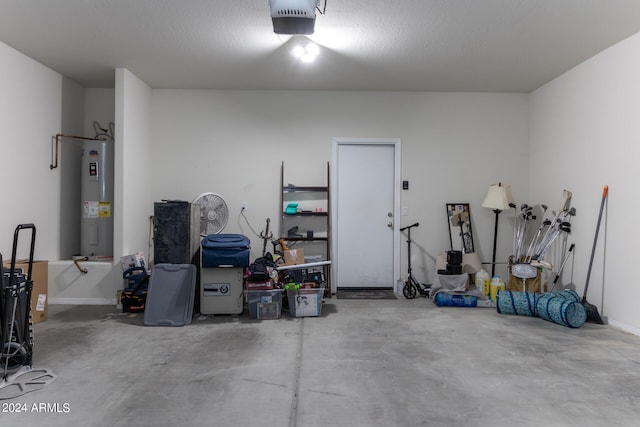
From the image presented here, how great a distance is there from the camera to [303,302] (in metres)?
4.20

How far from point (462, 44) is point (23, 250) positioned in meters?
5.03

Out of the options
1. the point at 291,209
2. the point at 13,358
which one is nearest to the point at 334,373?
the point at 13,358

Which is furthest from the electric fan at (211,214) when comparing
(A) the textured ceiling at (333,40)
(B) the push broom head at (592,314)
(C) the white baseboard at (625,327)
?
(C) the white baseboard at (625,327)

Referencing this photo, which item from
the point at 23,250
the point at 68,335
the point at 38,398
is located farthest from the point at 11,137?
the point at 38,398

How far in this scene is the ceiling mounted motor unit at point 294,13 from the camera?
2.71 m

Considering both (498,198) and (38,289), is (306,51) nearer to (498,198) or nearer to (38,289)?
(498,198)

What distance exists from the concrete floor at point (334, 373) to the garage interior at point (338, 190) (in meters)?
0.02

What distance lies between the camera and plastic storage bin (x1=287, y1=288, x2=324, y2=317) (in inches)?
165

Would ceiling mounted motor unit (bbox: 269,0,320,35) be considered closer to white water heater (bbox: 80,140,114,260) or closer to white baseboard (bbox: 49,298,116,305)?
white water heater (bbox: 80,140,114,260)

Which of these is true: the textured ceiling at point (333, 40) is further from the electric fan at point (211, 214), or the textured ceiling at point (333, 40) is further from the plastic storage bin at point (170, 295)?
the plastic storage bin at point (170, 295)

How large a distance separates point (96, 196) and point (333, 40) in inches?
132

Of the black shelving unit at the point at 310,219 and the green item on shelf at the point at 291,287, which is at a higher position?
the black shelving unit at the point at 310,219

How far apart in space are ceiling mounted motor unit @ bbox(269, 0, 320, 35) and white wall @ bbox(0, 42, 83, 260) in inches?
121

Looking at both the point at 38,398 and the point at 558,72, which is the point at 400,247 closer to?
the point at 558,72
